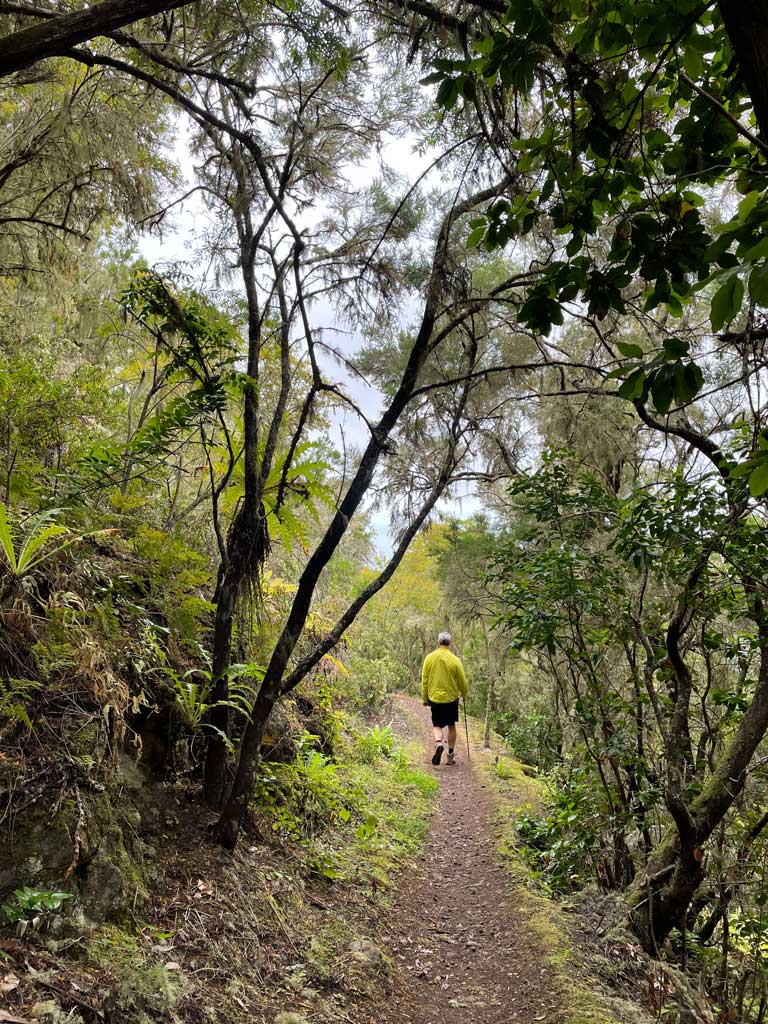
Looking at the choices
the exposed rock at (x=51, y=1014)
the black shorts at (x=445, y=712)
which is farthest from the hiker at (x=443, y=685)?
the exposed rock at (x=51, y=1014)

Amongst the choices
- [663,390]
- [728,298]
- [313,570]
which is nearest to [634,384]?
[663,390]

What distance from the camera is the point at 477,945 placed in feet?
14.7

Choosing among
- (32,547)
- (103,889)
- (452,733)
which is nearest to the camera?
(103,889)

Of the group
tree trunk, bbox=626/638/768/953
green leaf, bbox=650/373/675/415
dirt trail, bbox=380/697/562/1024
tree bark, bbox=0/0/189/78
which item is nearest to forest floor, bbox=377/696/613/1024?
dirt trail, bbox=380/697/562/1024

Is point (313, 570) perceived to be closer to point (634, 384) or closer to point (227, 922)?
point (227, 922)

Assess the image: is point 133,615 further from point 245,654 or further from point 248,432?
point 248,432

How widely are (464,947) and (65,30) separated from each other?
19.6 feet

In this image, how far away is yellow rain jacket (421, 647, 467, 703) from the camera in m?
9.52

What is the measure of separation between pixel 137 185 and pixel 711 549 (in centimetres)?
598

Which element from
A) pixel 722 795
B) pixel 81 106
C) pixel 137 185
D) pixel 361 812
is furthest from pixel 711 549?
pixel 81 106

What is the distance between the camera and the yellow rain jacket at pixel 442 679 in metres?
9.52

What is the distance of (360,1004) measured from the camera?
3389mm

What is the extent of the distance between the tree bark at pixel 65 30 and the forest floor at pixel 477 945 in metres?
5.01

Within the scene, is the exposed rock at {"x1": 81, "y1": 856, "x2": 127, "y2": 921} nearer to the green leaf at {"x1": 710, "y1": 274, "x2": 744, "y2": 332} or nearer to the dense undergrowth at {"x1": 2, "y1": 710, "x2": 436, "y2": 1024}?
the dense undergrowth at {"x1": 2, "y1": 710, "x2": 436, "y2": 1024}
